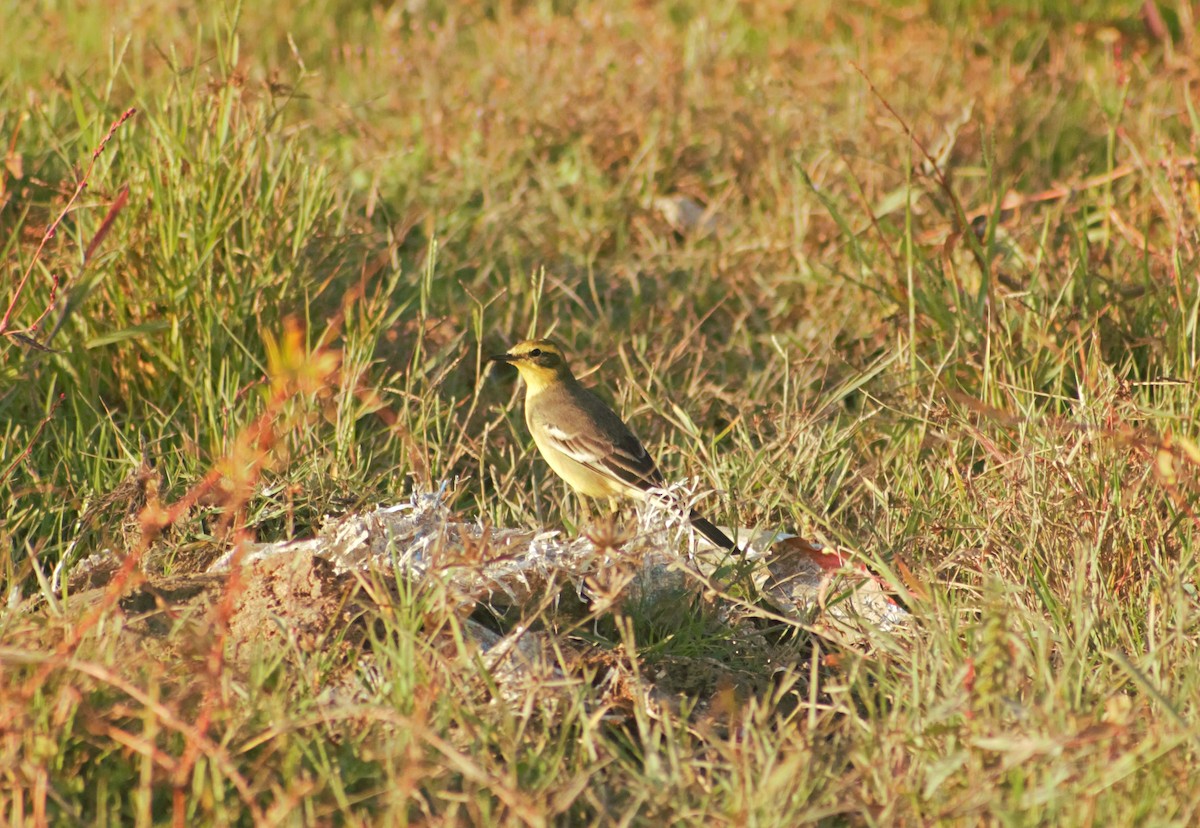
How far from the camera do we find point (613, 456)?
512 cm

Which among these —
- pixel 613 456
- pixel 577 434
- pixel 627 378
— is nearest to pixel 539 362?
pixel 627 378

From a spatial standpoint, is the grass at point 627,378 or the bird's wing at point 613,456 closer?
the grass at point 627,378

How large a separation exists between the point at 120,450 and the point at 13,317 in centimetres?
61

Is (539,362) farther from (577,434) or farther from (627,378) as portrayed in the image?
(577,434)

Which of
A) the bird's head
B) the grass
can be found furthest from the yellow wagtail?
the grass

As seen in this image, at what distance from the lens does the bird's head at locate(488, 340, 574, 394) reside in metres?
5.64

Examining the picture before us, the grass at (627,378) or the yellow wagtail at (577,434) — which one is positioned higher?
the grass at (627,378)

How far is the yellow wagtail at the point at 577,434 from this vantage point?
16.7 feet

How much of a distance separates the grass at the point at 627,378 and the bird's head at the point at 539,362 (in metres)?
0.16

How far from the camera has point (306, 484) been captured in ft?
15.3

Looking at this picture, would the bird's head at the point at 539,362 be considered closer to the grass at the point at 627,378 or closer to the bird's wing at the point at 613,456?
the grass at the point at 627,378

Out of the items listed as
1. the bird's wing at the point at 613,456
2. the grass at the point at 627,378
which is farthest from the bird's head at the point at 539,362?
the bird's wing at the point at 613,456

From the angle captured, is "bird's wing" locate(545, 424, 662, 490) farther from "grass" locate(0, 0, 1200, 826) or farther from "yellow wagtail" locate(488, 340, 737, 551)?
"grass" locate(0, 0, 1200, 826)

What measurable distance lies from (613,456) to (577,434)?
153 millimetres
